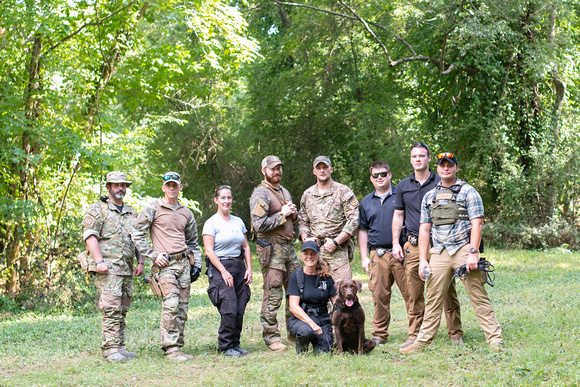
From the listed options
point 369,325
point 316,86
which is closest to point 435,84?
point 316,86

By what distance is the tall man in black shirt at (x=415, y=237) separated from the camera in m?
6.15

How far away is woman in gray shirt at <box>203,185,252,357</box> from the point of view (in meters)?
6.37

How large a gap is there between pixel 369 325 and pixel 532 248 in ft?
34.1

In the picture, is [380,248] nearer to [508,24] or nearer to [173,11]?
[173,11]

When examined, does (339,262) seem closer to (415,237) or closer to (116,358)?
(415,237)

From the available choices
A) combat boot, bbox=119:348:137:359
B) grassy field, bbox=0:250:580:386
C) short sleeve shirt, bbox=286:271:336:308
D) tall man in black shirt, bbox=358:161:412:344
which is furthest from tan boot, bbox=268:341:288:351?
combat boot, bbox=119:348:137:359

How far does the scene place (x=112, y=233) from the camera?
6480 millimetres

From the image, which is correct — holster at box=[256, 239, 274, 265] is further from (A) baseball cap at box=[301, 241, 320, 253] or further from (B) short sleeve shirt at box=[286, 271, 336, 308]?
(A) baseball cap at box=[301, 241, 320, 253]

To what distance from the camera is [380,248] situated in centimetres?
653

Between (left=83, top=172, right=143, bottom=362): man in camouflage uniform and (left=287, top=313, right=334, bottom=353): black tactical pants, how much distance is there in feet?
6.32

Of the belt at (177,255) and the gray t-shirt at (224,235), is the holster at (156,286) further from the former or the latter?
the gray t-shirt at (224,235)

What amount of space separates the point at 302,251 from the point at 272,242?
67 centimetres

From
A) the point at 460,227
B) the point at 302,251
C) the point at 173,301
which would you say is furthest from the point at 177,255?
the point at 460,227

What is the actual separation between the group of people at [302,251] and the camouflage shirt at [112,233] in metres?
0.01
